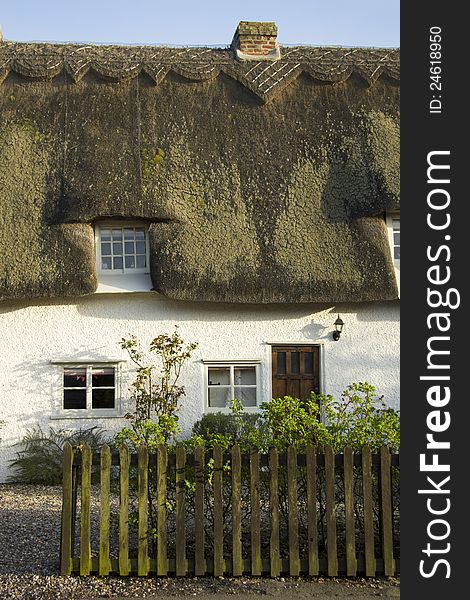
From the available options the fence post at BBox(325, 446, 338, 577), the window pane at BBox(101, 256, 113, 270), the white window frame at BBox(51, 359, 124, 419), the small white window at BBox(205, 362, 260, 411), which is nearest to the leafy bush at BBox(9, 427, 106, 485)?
the white window frame at BBox(51, 359, 124, 419)

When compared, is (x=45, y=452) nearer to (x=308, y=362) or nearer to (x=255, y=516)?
(x=308, y=362)

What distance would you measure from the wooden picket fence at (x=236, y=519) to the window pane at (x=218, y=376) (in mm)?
6178

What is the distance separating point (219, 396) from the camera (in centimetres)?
1292

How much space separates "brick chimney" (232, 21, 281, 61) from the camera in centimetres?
1562

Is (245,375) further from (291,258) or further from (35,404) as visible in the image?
(35,404)

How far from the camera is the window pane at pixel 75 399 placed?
12.7m

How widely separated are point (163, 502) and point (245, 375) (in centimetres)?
641

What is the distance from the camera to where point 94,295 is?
12.7 m

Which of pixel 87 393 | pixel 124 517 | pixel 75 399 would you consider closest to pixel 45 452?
pixel 75 399

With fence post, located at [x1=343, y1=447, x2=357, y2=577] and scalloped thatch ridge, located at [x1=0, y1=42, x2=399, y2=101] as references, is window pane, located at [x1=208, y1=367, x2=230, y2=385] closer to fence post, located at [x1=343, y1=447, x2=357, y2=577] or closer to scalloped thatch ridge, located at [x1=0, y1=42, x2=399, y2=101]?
scalloped thatch ridge, located at [x1=0, y1=42, x2=399, y2=101]

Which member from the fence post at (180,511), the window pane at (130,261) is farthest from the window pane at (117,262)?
the fence post at (180,511)

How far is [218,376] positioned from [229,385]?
0.76 ft

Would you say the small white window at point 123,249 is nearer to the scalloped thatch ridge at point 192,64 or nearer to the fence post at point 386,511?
the scalloped thatch ridge at point 192,64

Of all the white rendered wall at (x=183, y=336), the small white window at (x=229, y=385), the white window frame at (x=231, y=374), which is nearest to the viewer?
the white rendered wall at (x=183, y=336)
